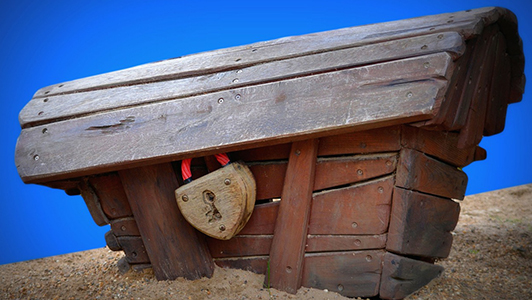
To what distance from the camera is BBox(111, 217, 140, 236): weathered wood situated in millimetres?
3201

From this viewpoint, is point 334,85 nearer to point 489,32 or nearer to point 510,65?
point 489,32

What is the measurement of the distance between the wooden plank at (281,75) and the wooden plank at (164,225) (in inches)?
18.1

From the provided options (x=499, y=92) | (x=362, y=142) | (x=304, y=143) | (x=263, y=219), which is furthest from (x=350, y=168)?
(x=499, y=92)

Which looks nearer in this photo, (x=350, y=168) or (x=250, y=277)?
(x=350, y=168)

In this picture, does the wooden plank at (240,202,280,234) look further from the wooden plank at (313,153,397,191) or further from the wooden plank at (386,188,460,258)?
the wooden plank at (386,188,460,258)

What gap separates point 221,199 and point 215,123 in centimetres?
43

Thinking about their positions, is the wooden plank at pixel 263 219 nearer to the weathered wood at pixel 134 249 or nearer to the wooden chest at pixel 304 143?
the wooden chest at pixel 304 143

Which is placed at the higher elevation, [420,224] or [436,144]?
[436,144]

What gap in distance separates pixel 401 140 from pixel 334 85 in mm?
489

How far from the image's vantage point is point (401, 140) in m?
2.66

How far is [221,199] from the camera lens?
276 centimetres

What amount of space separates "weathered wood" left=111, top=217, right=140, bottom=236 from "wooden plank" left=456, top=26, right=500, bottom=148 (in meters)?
2.10

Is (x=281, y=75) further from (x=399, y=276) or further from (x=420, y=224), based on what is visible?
(x=399, y=276)

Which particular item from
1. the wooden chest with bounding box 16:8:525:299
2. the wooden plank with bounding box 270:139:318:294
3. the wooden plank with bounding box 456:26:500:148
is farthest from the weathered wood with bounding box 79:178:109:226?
the wooden plank with bounding box 456:26:500:148
